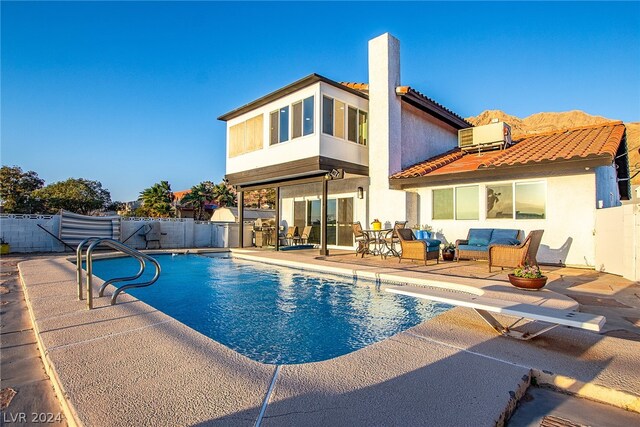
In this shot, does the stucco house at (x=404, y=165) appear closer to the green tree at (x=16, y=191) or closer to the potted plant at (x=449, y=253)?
the potted plant at (x=449, y=253)

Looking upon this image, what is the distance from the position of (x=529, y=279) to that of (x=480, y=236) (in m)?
4.60

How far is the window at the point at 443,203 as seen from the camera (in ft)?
36.8

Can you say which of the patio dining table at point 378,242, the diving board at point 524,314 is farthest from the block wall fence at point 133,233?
the diving board at point 524,314

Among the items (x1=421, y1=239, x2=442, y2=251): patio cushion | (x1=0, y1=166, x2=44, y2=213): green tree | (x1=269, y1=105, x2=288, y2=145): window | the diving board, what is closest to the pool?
the diving board

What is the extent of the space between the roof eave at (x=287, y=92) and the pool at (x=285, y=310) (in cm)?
625

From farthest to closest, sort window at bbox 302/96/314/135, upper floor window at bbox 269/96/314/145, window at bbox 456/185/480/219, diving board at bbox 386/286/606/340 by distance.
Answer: upper floor window at bbox 269/96/314/145 → window at bbox 302/96/314/135 → window at bbox 456/185/480/219 → diving board at bbox 386/286/606/340

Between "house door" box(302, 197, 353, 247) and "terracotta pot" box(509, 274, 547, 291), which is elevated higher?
"house door" box(302, 197, 353, 247)

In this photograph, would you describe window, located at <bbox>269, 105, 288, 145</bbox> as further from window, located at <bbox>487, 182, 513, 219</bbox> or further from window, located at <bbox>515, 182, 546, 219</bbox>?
window, located at <bbox>515, 182, 546, 219</bbox>

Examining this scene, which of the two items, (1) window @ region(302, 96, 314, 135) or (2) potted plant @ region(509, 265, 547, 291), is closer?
(2) potted plant @ region(509, 265, 547, 291)

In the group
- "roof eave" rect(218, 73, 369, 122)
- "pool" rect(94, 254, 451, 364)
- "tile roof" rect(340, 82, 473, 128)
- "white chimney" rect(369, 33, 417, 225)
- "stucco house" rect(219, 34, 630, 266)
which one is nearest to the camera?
"pool" rect(94, 254, 451, 364)

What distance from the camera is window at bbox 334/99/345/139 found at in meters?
11.8

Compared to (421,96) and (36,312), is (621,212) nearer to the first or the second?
(421,96)

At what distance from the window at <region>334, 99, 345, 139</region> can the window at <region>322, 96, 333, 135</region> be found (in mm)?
246

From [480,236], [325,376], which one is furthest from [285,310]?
[480,236]
